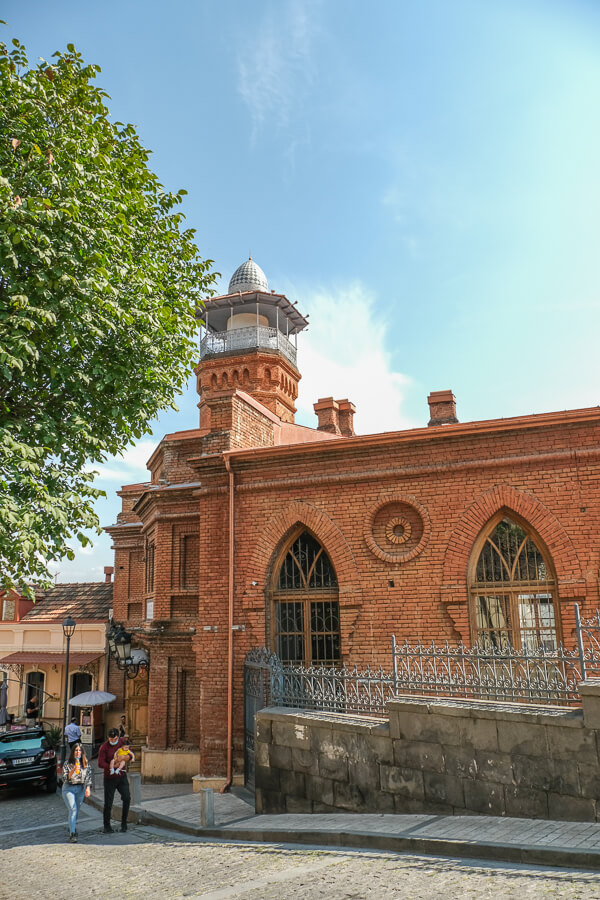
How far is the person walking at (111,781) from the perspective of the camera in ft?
33.0

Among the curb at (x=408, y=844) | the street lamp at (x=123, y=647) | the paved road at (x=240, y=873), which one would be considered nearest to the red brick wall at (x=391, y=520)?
the curb at (x=408, y=844)

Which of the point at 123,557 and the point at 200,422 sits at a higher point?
the point at 200,422

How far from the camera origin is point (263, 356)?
28141mm

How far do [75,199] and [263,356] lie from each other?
19978mm

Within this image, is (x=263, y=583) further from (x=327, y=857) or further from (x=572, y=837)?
(x=572, y=837)

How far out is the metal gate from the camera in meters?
11.4

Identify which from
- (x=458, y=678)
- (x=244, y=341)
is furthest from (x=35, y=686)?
(x=458, y=678)

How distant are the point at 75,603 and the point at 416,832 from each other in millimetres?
20520

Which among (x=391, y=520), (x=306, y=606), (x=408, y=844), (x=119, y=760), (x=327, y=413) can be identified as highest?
(x=327, y=413)

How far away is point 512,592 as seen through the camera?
11.1 meters

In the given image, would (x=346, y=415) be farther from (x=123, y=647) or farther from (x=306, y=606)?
(x=306, y=606)

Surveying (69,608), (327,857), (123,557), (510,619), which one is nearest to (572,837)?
(327,857)

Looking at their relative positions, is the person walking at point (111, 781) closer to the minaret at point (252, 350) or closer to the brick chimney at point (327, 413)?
the brick chimney at point (327, 413)

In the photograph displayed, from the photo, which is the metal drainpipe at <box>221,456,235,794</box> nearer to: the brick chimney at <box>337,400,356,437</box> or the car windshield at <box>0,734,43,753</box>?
the car windshield at <box>0,734,43,753</box>
